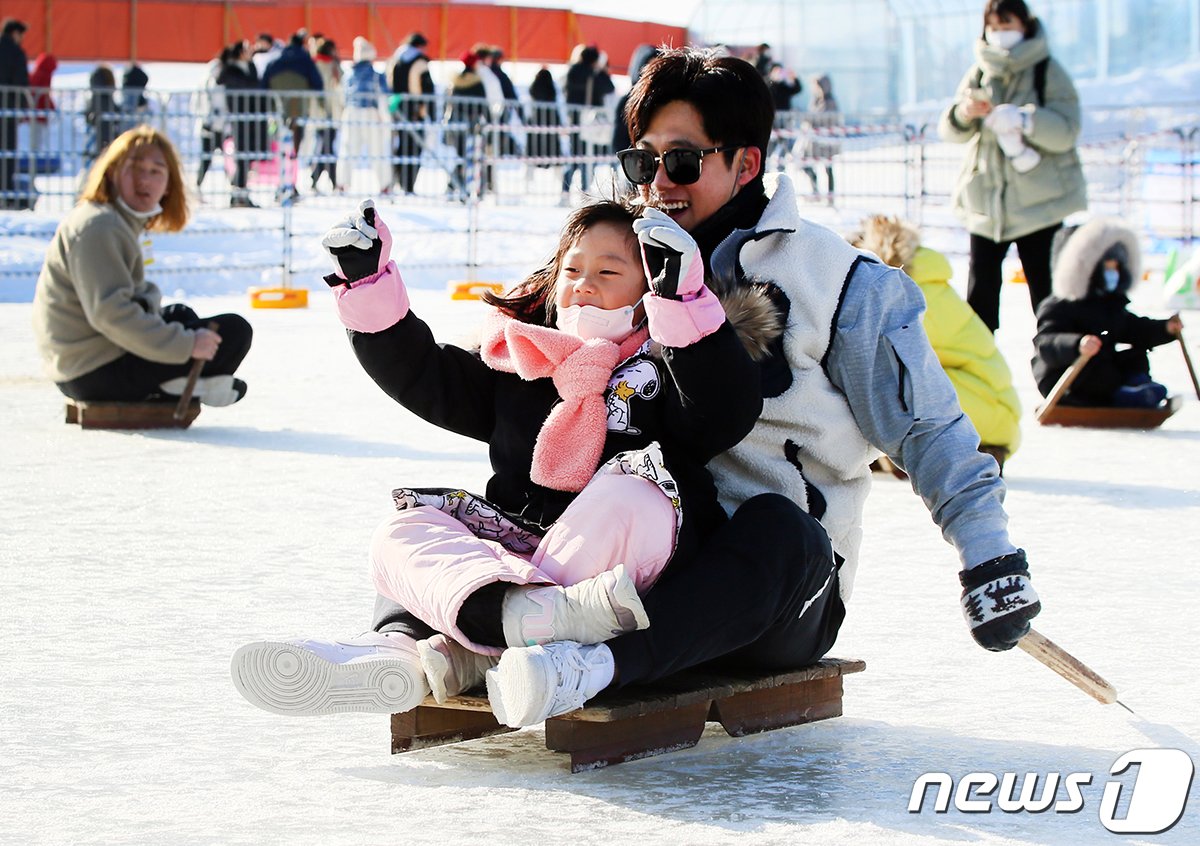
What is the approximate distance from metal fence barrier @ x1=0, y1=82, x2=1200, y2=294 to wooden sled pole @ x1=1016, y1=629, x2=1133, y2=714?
10.6m

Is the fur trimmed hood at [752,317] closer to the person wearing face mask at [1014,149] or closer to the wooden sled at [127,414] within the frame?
the wooden sled at [127,414]

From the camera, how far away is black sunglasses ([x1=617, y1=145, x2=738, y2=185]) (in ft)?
10.0

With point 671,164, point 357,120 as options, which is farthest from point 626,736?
point 357,120

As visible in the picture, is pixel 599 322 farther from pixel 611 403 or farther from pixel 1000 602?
pixel 1000 602

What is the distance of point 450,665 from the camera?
262cm

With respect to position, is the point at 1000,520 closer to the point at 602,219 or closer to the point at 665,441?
the point at 665,441

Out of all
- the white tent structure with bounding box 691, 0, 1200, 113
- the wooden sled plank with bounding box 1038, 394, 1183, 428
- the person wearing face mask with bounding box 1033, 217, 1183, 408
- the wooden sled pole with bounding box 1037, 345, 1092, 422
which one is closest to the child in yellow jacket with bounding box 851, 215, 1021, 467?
the wooden sled pole with bounding box 1037, 345, 1092, 422

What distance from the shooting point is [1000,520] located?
2848 millimetres

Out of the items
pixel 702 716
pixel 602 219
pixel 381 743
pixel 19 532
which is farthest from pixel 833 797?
pixel 19 532

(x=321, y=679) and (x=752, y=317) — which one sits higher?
(x=752, y=317)

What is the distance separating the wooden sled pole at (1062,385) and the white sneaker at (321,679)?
4.94 m

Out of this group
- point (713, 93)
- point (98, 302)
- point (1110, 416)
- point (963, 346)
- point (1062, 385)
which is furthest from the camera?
point (1110, 416)

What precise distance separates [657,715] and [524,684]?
1.29ft

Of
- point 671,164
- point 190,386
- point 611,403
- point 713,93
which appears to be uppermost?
point 713,93
